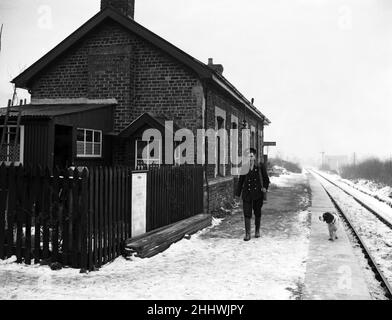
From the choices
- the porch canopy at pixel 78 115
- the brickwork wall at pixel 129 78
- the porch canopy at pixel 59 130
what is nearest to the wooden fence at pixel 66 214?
the porch canopy at pixel 59 130

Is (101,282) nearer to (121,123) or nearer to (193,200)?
(193,200)

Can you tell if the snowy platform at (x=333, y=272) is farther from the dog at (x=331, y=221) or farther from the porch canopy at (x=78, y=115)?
the porch canopy at (x=78, y=115)

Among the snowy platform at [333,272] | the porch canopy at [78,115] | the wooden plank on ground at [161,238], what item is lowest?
the snowy platform at [333,272]

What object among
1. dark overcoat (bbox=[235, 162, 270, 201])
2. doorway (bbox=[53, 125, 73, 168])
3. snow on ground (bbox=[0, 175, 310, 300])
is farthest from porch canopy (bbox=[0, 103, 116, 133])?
dark overcoat (bbox=[235, 162, 270, 201])

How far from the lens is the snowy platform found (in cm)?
516

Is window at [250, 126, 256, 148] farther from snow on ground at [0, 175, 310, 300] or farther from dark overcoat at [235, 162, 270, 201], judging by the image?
snow on ground at [0, 175, 310, 300]

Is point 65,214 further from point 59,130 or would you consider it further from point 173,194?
point 59,130

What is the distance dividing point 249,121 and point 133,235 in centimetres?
1408

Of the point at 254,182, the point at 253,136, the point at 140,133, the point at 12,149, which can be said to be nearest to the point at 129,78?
the point at 140,133

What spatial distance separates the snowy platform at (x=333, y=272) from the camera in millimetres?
5156

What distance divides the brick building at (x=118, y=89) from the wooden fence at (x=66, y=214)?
412cm

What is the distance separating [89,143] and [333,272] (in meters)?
7.75

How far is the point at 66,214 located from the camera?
6266 millimetres

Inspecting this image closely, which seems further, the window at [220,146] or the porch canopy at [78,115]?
the window at [220,146]
